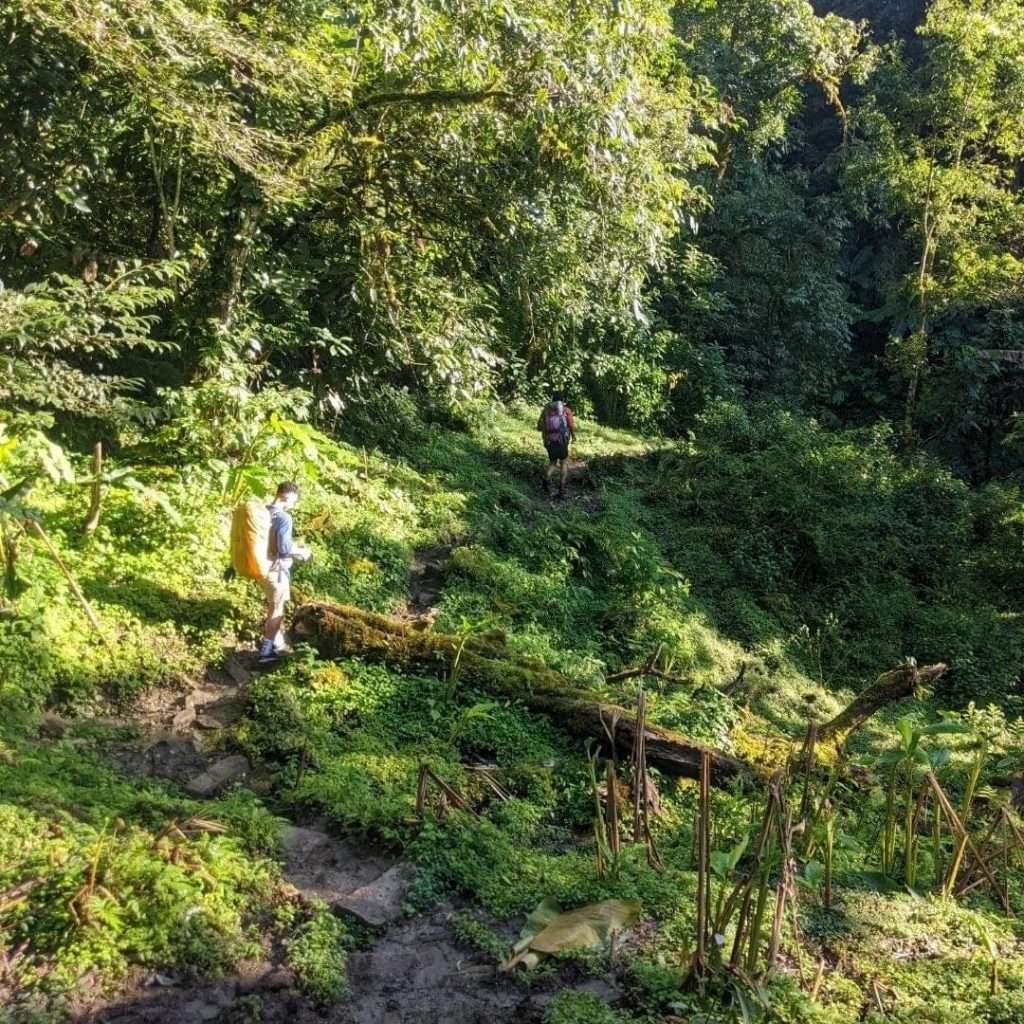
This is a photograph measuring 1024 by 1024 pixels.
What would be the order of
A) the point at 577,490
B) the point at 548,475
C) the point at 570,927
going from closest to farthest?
the point at 570,927, the point at 548,475, the point at 577,490

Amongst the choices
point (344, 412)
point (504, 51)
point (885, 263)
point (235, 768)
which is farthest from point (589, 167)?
point (885, 263)

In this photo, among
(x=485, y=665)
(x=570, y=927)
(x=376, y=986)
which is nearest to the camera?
Answer: (x=376, y=986)

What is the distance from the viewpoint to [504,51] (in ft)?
24.6

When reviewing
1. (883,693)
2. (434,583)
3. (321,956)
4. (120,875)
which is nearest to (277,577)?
(434,583)

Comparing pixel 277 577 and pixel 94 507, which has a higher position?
pixel 94 507

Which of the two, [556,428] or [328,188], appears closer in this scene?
[328,188]

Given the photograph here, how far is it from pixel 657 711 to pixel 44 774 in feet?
13.9

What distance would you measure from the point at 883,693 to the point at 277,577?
193 inches

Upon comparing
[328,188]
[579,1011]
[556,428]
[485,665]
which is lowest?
[579,1011]

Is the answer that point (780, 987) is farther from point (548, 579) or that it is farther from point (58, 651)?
point (548, 579)

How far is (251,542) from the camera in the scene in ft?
21.2

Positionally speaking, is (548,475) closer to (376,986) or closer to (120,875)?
(376,986)

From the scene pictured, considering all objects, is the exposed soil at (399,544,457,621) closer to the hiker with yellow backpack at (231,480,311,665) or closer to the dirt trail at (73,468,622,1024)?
the hiker with yellow backpack at (231,480,311,665)

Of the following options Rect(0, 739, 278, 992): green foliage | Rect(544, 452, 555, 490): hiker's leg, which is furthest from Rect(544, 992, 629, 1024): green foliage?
Rect(544, 452, 555, 490): hiker's leg
